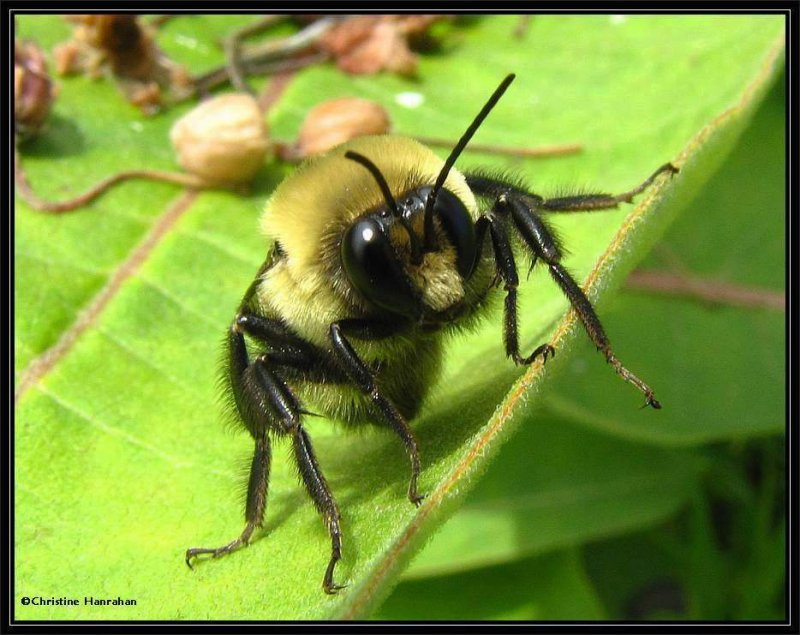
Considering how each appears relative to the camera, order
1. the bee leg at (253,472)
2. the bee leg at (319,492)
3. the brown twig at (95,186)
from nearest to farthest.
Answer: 1. the bee leg at (319,492)
2. the bee leg at (253,472)
3. the brown twig at (95,186)

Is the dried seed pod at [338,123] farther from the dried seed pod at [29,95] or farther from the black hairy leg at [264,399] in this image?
the black hairy leg at [264,399]

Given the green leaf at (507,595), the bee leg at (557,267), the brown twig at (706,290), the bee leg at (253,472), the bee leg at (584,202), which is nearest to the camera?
Answer: the bee leg at (557,267)

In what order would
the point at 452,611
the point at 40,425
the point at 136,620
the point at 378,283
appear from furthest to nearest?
the point at 452,611
the point at 40,425
the point at 136,620
the point at 378,283

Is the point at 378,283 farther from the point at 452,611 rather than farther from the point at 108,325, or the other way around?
the point at 452,611

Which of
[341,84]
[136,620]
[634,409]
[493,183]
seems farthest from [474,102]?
[136,620]

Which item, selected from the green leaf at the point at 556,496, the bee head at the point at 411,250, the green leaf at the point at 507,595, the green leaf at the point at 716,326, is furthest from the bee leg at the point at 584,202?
the green leaf at the point at 507,595

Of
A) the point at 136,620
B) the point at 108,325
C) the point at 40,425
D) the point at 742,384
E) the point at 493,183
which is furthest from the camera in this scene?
the point at 742,384

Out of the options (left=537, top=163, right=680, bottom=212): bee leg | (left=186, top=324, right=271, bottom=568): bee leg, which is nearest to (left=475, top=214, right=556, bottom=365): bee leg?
(left=537, top=163, right=680, bottom=212): bee leg
